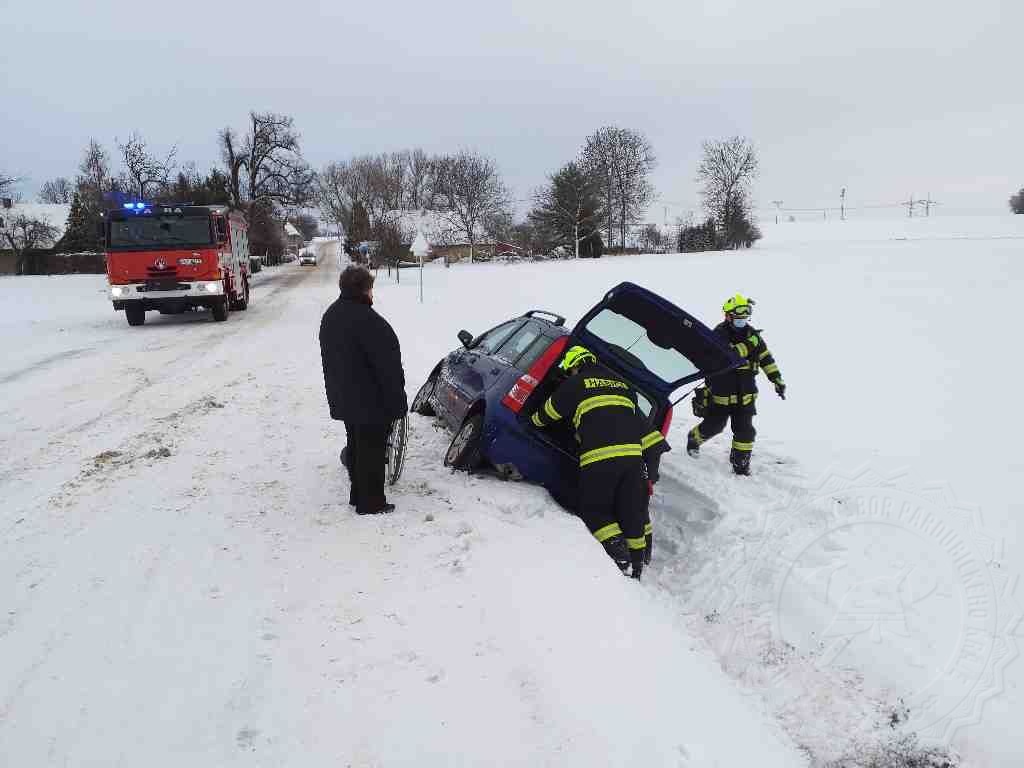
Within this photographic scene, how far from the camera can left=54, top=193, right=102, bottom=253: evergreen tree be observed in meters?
45.3

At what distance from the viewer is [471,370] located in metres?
6.16

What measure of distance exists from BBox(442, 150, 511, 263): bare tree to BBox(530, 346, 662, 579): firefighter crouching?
164 feet

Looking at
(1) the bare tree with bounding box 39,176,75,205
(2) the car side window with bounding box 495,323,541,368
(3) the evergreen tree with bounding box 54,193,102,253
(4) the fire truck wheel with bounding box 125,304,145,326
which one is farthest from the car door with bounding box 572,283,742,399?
(1) the bare tree with bounding box 39,176,75,205

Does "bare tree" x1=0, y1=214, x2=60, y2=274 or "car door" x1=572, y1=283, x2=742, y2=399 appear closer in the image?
"car door" x1=572, y1=283, x2=742, y2=399

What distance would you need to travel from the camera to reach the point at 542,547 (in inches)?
160

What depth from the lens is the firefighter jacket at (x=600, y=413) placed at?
4.18 m

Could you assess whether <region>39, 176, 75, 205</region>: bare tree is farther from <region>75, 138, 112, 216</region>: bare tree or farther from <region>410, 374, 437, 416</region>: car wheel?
<region>410, 374, 437, 416</region>: car wheel

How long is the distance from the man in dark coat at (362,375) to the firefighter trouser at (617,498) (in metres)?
1.45

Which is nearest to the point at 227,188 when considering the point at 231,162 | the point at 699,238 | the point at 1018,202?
the point at 231,162

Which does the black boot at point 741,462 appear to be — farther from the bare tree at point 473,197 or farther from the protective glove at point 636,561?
the bare tree at point 473,197

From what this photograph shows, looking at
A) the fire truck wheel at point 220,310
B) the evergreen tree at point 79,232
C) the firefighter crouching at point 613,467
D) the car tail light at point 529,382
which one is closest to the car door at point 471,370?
the car tail light at point 529,382

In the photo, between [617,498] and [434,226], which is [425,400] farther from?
[434,226]

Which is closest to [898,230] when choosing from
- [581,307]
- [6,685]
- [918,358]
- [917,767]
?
[581,307]

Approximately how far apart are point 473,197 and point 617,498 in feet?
178
